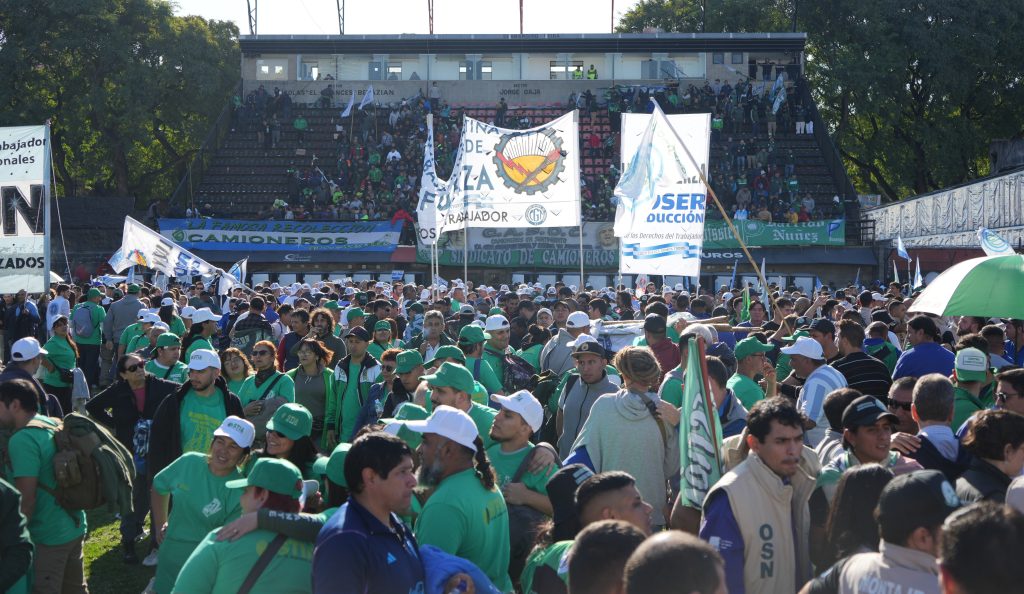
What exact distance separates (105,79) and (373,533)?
4431 cm

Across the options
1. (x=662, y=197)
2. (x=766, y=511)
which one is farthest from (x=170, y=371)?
(x=662, y=197)

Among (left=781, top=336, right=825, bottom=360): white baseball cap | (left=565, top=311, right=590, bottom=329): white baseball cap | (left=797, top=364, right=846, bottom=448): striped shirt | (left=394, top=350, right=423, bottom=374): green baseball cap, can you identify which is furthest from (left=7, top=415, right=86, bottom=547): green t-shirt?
(left=565, top=311, right=590, bottom=329): white baseball cap

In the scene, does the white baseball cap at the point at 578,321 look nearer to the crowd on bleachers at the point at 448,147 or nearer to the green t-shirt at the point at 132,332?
the green t-shirt at the point at 132,332

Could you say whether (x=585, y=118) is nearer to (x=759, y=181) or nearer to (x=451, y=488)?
(x=759, y=181)

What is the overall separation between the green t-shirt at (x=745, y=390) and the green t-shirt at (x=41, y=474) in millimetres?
3832

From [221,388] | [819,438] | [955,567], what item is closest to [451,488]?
[955,567]

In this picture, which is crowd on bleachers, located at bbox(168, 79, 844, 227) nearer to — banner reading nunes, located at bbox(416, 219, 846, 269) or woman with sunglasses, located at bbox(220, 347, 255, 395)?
banner reading nunes, located at bbox(416, 219, 846, 269)

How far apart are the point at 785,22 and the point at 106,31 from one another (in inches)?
1164

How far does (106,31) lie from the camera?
4231cm

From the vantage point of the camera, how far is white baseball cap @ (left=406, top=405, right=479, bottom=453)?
4434mm

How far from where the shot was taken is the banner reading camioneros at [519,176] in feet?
55.0

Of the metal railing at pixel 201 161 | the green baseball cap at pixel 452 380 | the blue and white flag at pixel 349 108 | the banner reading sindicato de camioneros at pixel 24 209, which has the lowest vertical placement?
the green baseball cap at pixel 452 380

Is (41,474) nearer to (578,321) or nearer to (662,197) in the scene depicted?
(578,321)

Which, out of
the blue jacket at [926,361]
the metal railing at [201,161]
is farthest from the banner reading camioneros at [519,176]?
the metal railing at [201,161]
